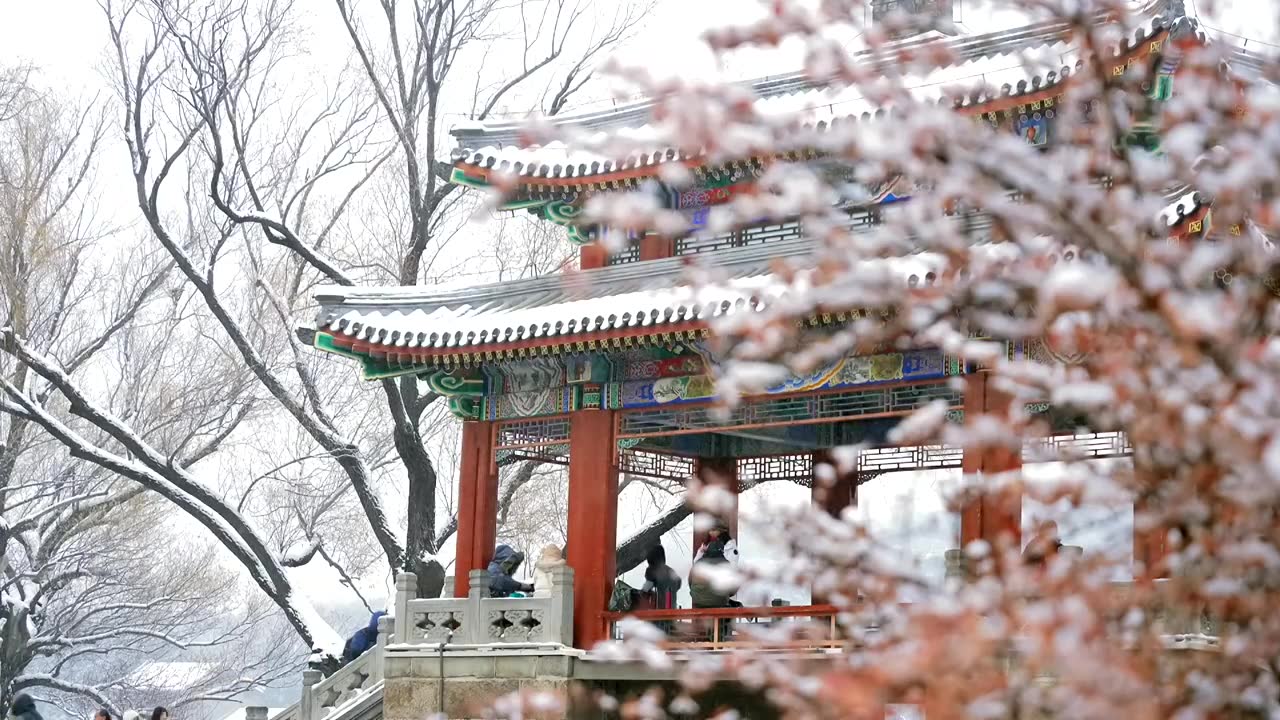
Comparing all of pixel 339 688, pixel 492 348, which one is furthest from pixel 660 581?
pixel 339 688

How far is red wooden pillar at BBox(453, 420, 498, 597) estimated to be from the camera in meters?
14.5

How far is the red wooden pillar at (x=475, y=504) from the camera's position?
47.7 ft

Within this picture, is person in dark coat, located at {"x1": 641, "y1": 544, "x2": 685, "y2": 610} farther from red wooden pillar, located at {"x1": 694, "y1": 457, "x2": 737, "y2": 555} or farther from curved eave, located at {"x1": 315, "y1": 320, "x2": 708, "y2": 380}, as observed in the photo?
curved eave, located at {"x1": 315, "y1": 320, "x2": 708, "y2": 380}

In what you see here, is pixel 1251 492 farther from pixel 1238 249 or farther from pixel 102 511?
pixel 102 511

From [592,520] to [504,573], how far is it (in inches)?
38.8

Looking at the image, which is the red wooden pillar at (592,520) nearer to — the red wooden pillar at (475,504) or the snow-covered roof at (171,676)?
the red wooden pillar at (475,504)

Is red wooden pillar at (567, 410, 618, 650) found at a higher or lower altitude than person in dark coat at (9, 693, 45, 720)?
higher

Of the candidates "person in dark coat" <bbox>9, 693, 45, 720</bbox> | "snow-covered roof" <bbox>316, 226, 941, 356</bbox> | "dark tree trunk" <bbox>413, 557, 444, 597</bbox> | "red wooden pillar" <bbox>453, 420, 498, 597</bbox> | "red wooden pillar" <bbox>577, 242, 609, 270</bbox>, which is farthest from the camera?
"dark tree trunk" <bbox>413, 557, 444, 597</bbox>

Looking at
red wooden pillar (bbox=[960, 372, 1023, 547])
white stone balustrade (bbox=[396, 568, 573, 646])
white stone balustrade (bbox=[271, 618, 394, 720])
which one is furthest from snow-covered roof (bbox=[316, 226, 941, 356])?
white stone balustrade (bbox=[271, 618, 394, 720])

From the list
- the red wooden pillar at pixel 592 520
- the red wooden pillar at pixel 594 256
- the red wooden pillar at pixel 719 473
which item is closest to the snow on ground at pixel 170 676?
the red wooden pillar at pixel 719 473

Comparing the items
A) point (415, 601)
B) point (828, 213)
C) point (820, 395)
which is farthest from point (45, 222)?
point (828, 213)

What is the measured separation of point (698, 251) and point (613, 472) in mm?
2125

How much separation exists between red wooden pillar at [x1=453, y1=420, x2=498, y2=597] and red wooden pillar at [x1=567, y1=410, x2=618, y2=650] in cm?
91

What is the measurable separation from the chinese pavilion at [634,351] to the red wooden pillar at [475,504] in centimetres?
2
